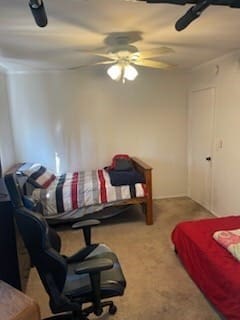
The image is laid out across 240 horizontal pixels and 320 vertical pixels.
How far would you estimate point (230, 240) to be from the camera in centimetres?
240

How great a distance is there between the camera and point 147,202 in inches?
154

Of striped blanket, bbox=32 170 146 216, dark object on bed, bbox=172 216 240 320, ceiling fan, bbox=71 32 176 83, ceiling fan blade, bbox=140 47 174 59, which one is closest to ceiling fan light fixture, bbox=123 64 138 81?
ceiling fan, bbox=71 32 176 83

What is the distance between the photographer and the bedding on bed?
2.25 metres

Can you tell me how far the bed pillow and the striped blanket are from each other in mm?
90

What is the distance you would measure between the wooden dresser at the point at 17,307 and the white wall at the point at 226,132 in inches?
119

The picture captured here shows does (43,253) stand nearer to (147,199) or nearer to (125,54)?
(125,54)

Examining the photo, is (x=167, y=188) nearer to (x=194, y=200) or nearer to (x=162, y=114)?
(x=194, y=200)

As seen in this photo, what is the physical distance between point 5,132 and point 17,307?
11.7 ft

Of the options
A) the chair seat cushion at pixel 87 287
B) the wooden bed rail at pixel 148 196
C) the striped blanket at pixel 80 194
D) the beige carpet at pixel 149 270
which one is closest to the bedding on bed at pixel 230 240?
the beige carpet at pixel 149 270

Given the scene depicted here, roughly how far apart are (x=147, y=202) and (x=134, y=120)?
165cm

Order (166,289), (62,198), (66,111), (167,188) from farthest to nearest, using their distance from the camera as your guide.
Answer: (167,188) → (66,111) → (62,198) → (166,289)

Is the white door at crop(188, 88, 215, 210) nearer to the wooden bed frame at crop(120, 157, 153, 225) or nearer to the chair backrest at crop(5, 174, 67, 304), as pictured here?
the wooden bed frame at crop(120, 157, 153, 225)

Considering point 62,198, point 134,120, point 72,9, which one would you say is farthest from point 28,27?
point 134,120


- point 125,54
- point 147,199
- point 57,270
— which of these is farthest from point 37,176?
point 57,270
